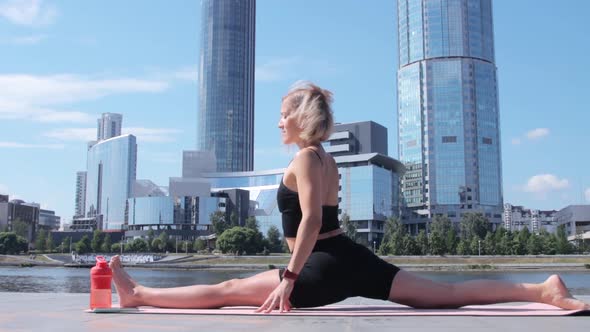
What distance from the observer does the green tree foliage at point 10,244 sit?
11712cm

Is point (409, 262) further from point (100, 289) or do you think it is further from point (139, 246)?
point (100, 289)

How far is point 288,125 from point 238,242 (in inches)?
4189

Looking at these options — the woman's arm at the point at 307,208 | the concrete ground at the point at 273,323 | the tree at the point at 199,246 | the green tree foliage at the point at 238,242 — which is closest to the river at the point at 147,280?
the green tree foliage at the point at 238,242

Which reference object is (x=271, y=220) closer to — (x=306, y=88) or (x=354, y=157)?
(x=354, y=157)

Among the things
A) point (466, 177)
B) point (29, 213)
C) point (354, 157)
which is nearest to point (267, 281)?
point (354, 157)

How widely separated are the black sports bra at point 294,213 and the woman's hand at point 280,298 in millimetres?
466

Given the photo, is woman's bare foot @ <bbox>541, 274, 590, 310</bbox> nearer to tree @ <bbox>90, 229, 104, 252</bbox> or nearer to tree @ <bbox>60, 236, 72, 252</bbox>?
tree @ <bbox>90, 229, 104, 252</bbox>

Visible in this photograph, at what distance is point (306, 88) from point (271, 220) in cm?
14526

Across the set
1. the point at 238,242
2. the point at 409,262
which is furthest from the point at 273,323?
the point at 238,242

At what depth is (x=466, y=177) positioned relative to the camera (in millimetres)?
152750

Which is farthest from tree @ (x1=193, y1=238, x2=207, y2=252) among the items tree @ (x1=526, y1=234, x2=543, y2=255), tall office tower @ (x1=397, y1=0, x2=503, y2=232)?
tree @ (x1=526, y1=234, x2=543, y2=255)

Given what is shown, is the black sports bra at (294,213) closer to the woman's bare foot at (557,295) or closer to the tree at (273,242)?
the woman's bare foot at (557,295)

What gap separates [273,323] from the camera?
14.5 feet

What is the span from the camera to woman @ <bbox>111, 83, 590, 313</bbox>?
4.93 metres
